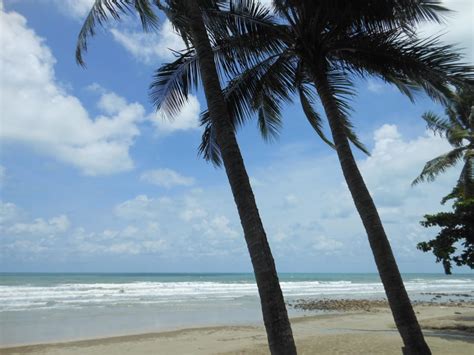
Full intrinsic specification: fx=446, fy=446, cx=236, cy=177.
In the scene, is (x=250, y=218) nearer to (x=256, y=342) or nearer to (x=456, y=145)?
(x=256, y=342)

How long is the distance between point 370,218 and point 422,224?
26.8ft

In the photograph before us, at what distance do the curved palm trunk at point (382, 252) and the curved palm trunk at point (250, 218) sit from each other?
6.80 feet

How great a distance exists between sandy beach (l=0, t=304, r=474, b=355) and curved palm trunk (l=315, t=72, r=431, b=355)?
4.40 m

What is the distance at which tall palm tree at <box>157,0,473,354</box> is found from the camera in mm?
5758

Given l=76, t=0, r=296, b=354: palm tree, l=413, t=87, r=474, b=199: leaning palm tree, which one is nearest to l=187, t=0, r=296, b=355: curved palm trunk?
l=76, t=0, r=296, b=354: palm tree

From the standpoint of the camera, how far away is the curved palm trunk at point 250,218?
3.43 m

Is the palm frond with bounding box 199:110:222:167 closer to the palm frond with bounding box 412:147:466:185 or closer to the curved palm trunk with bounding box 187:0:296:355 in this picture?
the curved palm trunk with bounding box 187:0:296:355

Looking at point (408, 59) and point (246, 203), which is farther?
point (408, 59)

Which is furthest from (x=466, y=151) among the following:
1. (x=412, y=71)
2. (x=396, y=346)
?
(x=412, y=71)

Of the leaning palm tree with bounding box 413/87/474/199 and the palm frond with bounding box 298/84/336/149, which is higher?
the leaning palm tree with bounding box 413/87/474/199

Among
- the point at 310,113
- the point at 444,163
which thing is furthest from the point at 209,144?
the point at 444,163

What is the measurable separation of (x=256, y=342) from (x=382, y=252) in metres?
7.93

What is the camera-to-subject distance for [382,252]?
521cm

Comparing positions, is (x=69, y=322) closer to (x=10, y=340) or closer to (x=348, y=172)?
(x=10, y=340)
